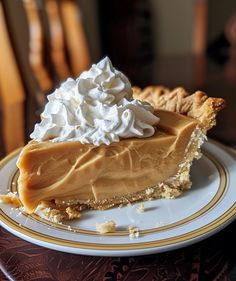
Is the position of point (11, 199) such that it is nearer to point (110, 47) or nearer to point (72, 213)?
point (72, 213)

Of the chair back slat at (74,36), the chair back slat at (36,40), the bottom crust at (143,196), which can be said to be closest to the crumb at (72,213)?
the bottom crust at (143,196)

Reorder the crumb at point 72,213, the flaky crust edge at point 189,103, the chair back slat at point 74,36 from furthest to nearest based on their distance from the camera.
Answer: the chair back slat at point 74,36, the flaky crust edge at point 189,103, the crumb at point 72,213

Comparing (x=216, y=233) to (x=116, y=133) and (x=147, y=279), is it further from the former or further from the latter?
(x=116, y=133)

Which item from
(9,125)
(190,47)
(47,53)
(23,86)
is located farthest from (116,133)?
(190,47)

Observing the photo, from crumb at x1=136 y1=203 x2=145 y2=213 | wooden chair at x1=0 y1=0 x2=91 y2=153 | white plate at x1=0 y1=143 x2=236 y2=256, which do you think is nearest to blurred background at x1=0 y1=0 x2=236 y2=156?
wooden chair at x1=0 y1=0 x2=91 y2=153

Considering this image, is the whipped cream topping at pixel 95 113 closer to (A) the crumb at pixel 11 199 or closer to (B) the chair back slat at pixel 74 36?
(A) the crumb at pixel 11 199

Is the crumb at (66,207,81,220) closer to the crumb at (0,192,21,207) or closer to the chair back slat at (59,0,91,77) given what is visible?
the crumb at (0,192,21,207)
